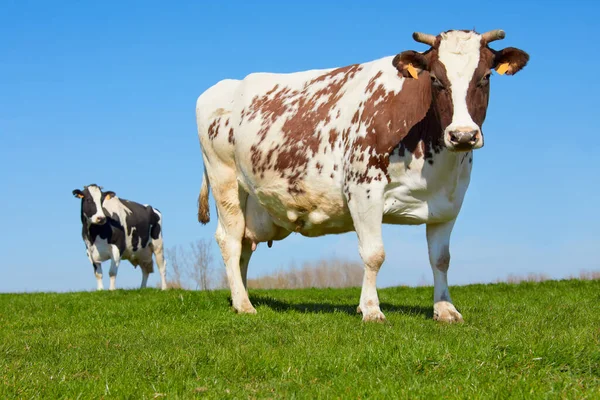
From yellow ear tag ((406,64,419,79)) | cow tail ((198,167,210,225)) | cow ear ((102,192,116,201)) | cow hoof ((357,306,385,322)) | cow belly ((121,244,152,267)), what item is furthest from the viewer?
cow belly ((121,244,152,267))

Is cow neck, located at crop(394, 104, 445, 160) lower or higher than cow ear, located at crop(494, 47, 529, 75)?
lower

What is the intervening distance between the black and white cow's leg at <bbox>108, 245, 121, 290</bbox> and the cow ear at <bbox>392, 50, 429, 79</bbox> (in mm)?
17608

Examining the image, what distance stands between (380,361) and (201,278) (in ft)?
77.8

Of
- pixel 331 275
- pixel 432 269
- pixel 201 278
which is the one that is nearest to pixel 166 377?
pixel 432 269

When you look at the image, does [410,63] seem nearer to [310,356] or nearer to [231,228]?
[310,356]

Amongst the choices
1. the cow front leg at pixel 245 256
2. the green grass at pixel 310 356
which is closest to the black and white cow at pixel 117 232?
the cow front leg at pixel 245 256

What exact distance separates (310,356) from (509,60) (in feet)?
15.0

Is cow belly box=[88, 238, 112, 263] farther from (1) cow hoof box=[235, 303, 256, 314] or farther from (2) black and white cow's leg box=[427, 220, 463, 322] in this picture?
(2) black and white cow's leg box=[427, 220, 463, 322]

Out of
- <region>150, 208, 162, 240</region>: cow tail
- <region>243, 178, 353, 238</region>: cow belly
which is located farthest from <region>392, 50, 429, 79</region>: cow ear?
<region>150, 208, 162, 240</region>: cow tail

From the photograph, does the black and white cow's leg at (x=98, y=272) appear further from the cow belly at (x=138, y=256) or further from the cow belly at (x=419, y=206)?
the cow belly at (x=419, y=206)

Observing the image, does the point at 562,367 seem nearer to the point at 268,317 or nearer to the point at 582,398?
the point at 582,398

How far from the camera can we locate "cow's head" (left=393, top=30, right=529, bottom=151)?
8117 mm

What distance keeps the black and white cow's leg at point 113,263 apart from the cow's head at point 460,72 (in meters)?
17.5

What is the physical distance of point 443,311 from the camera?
924 cm
